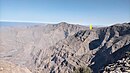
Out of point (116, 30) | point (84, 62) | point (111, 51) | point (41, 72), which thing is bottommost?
point (41, 72)

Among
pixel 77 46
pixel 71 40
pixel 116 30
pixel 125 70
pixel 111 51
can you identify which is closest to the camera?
pixel 125 70

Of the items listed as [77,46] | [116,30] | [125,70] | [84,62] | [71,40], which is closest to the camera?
[125,70]

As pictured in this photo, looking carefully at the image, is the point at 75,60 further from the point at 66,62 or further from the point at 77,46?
the point at 77,46

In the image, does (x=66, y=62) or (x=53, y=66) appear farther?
(x=53, y=66)

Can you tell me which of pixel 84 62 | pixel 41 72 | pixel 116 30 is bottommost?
pixel 41 72

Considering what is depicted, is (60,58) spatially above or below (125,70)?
below

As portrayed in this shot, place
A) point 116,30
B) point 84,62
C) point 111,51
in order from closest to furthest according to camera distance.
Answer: point 111,51, point 84,62, point 116,30

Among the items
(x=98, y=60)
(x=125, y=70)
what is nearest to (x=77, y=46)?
(x=98, y=60)

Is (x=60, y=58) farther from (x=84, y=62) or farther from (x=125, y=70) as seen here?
(x=125, y=70)

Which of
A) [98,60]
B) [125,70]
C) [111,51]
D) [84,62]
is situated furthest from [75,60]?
[125,70]
